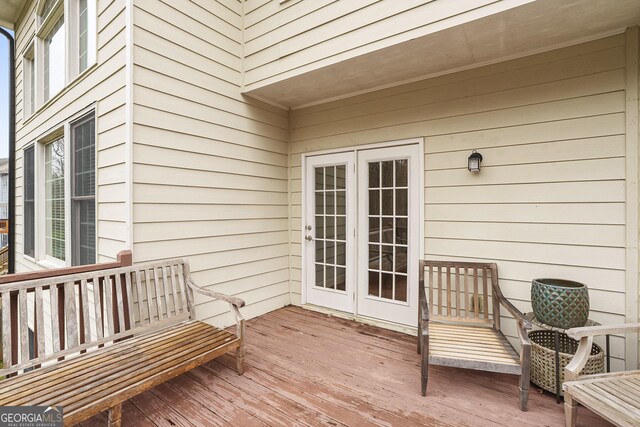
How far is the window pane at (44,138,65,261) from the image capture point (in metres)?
3.79

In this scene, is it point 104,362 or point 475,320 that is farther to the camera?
point 475,320

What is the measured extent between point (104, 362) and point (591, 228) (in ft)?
12.0

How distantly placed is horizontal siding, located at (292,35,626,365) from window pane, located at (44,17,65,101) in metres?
4.18

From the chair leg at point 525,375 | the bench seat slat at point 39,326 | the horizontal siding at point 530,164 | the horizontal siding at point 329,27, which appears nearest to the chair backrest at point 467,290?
the horizontal siding at point 530,164

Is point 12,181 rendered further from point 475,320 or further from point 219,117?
point 475,320

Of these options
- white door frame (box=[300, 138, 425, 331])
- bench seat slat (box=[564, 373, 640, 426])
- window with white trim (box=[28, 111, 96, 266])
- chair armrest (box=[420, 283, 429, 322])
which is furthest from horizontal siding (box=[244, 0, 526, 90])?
bench seat slat (box=[564, 373, 640, 426])

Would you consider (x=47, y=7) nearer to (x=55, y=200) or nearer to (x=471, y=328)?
(x=55, y=200)

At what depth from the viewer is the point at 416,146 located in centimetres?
314

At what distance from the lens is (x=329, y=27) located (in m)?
2.77

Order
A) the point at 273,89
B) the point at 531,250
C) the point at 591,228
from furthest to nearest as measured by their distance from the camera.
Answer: the point at 273,89 → the point at 531,250 → the point at 591,228

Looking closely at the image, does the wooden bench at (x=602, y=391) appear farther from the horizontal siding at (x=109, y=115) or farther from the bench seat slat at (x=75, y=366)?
the horizontal siding at (x=109, y=115)

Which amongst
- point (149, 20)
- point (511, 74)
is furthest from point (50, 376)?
point (511, 74)

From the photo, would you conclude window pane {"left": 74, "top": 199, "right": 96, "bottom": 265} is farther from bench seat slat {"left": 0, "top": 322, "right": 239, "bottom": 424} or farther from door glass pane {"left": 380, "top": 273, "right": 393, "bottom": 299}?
door glass pane {"left": 380, "top": 273, "right": 393, "bottom": 299}

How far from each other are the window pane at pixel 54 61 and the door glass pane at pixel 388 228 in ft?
13.6
